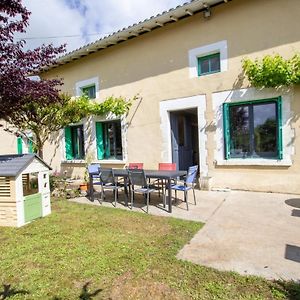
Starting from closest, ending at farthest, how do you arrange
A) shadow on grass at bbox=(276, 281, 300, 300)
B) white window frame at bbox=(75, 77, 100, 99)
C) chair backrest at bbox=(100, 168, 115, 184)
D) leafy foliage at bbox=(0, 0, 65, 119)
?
shadow on grass at bbox=(276, 281, 300, 300) → leafy foliage at bbox=(0, 0, 65, 119) → chair backrest at bbox=(100, 168, 115, 184) → white window frame at bbox=(75, 77, 100, 99)

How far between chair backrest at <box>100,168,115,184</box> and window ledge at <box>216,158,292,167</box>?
3.18 metres

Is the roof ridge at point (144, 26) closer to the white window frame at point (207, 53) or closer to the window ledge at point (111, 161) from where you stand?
the white window frame at point (207, 53)

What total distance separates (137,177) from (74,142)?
684cm

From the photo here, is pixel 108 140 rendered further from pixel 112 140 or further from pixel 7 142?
pixel 7 142

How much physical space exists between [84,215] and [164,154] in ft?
12.5

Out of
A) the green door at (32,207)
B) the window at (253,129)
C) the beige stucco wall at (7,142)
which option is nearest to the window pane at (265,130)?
the window at (253,129)

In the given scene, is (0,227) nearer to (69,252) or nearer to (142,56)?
(69,252)

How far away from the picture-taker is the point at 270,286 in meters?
2.64

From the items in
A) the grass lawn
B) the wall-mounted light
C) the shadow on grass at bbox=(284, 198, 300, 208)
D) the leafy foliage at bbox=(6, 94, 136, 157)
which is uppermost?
the wall-mounted light

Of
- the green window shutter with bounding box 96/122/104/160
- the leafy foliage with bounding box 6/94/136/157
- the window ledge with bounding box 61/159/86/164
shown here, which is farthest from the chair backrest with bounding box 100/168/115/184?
the window ledge with bounding box 61/159/86/164

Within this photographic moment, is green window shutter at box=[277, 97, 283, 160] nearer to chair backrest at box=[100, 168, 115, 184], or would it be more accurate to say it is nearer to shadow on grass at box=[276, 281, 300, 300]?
chair backrest at box=[100, 168, 115, 184]

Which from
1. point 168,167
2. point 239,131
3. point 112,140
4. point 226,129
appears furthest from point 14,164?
point 239,131

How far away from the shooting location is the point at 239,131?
7.31 metres

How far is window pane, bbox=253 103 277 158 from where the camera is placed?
22.3 ft
